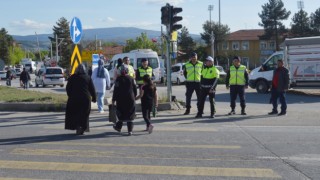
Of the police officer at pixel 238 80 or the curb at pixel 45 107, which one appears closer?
the police officer at pixel 238 80

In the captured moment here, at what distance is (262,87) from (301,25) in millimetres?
53544

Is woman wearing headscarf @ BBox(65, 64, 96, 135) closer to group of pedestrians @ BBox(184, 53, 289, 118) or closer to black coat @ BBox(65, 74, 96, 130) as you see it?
black coat @ BBox(65, 74, 96, 130)

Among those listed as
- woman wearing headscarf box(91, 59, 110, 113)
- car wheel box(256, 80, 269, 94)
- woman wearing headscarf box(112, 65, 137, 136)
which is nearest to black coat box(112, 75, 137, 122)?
woman wearing headscarf box(112, 65, 137, 136)

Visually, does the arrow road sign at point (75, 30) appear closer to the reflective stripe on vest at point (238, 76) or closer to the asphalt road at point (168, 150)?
the asphalt road at point (168, 150)

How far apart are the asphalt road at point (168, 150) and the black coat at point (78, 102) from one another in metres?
0.31

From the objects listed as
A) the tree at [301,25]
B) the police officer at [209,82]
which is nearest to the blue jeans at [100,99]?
the police officer at [209,82]

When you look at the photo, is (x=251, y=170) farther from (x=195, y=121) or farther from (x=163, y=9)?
(x=163, y=9)

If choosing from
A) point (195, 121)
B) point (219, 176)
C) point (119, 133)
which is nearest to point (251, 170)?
point (219, 176)

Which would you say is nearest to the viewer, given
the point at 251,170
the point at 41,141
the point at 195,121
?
the point at 251,170

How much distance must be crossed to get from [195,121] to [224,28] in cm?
7362

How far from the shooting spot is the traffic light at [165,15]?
16609mm

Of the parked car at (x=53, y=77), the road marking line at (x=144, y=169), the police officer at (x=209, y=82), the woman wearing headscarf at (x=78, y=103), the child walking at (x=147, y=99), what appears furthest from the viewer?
the parked car at (x=53, y=77)

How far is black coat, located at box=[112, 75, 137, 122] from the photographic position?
35.6 ft

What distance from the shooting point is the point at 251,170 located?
24.2 ft
